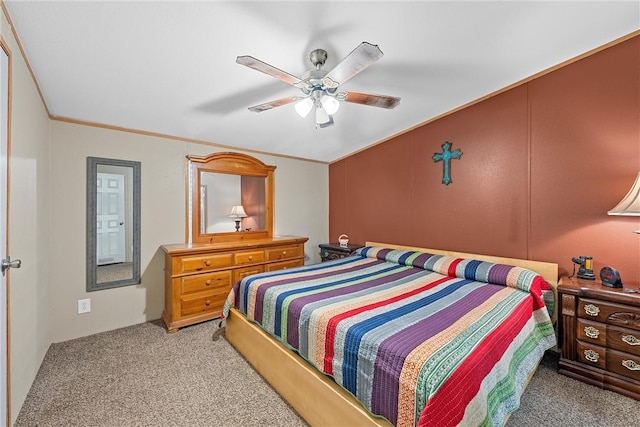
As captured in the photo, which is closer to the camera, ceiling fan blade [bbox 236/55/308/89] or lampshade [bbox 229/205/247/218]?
ceiling fan blade [bbox 236/55/308/89]

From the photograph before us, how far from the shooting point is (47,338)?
246 centimetres

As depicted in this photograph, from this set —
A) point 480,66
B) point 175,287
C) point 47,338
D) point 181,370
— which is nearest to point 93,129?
point 175,287

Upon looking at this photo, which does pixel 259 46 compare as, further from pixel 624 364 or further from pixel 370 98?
pixel 624 364

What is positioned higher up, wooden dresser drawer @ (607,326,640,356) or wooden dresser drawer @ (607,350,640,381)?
wooden dresser drawer @ (607,326,640,356)

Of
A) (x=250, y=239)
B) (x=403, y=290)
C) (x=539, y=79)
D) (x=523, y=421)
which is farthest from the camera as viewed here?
(x=250, y=239)

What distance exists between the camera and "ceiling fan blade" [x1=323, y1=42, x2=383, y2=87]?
1.44 m

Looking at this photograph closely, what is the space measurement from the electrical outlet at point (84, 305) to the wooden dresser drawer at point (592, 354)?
4.27 meters

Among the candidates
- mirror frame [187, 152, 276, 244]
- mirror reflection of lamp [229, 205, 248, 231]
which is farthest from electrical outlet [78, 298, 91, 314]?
mirror reflection of lamp [229, 205, 248, 231]

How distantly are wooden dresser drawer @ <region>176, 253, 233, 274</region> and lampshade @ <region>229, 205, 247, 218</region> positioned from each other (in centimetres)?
70

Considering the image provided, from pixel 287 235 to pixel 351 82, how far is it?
247 centimetres

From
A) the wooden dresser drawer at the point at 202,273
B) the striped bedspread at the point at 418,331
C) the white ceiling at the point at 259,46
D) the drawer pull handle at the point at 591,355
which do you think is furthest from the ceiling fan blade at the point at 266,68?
the drawer pull handle at the point at 591,355

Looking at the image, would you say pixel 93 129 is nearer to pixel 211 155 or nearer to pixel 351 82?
pixel 211 155

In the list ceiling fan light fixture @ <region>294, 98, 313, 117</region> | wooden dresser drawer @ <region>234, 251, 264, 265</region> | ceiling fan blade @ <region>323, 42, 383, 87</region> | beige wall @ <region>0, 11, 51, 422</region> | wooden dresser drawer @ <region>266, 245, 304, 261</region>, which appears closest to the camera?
ceiling fan blade @ <region>323, 42, 383, 87</region>

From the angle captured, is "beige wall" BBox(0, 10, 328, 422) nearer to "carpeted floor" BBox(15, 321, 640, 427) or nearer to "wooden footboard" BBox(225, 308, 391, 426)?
"carpeted floor" BBox(15, 321, 640, 427)
